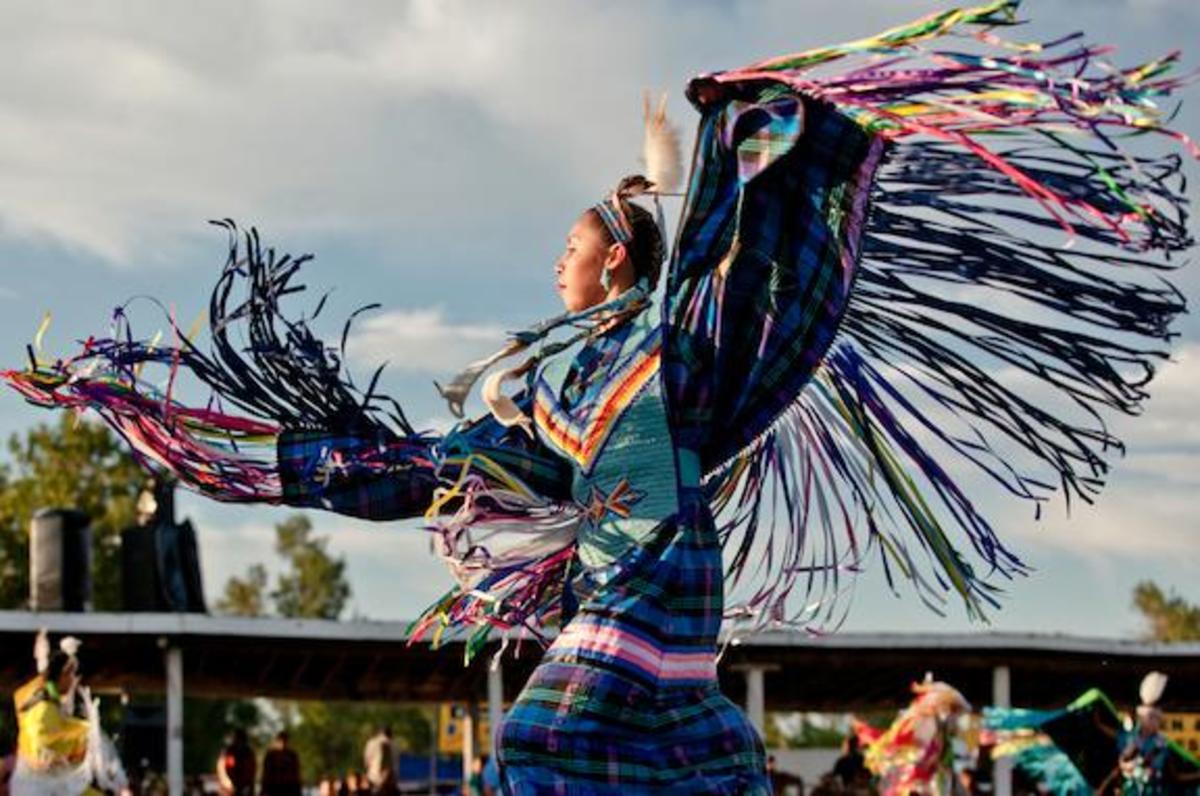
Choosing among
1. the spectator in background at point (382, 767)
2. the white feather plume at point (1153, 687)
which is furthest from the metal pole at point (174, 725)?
the white feather plume at point (1153, 687)

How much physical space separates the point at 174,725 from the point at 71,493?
32.6 m

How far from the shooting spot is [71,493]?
51781 millimetres

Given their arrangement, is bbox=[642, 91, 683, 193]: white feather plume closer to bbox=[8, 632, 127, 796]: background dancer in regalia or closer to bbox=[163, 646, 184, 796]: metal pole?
bbox=[8, 632, 127, 796]: background dancer in regalia

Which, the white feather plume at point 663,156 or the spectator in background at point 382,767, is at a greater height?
the white feather plume at point 663,156

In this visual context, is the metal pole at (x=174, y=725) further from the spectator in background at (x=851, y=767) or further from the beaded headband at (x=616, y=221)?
the beaded headband at (x=616, y=221)

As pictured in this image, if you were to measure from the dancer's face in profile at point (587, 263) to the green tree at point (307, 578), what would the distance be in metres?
65.1

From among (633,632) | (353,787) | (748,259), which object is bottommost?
(353,787)

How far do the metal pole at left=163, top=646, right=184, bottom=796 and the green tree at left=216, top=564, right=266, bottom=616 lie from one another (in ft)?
165

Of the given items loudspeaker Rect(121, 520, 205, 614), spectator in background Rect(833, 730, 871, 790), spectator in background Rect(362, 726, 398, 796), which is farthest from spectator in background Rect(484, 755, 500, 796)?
loudspeaker Rect(121, 520, 205, 614)

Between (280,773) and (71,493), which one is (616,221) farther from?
(71,493)

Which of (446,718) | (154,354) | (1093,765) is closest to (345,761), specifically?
(446,718)

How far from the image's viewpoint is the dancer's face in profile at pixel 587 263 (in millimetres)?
4816

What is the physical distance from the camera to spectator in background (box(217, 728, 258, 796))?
19156 mm

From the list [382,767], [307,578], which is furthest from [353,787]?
[307,578]
